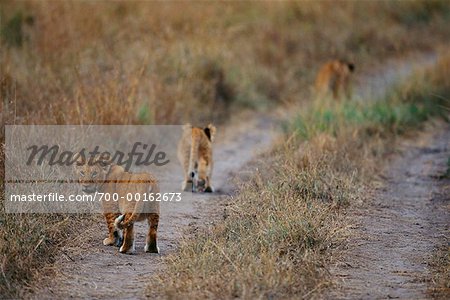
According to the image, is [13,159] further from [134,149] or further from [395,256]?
[395,256]

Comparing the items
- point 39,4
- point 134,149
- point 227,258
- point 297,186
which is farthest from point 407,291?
point 39,4

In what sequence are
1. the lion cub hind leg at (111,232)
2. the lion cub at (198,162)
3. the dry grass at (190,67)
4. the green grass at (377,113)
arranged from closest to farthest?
the dry grass at (190,67)
the lion cub hind leg at (111,232)
the lion cub at (198,162)
the green grass at (377,113)

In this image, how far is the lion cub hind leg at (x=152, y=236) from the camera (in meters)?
6.64

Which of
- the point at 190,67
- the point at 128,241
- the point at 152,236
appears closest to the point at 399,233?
the point at 152,236

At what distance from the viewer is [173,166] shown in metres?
10.6

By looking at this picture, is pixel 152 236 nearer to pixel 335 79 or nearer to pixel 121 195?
pixel 121 195

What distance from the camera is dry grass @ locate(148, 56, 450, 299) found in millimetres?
5637

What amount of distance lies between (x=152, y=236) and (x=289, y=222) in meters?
1.08

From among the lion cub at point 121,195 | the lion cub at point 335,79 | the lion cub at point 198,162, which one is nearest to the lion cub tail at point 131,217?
the lion cub at point 121,195

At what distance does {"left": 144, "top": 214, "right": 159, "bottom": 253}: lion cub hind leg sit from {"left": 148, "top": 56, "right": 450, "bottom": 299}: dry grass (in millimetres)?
249

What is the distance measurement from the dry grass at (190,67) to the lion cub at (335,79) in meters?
0.69

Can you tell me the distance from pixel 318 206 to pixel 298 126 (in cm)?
374

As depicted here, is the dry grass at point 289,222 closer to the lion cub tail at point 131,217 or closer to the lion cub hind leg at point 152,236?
the lion cub hind leg at point 152,236

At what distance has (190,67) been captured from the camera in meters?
13.1
